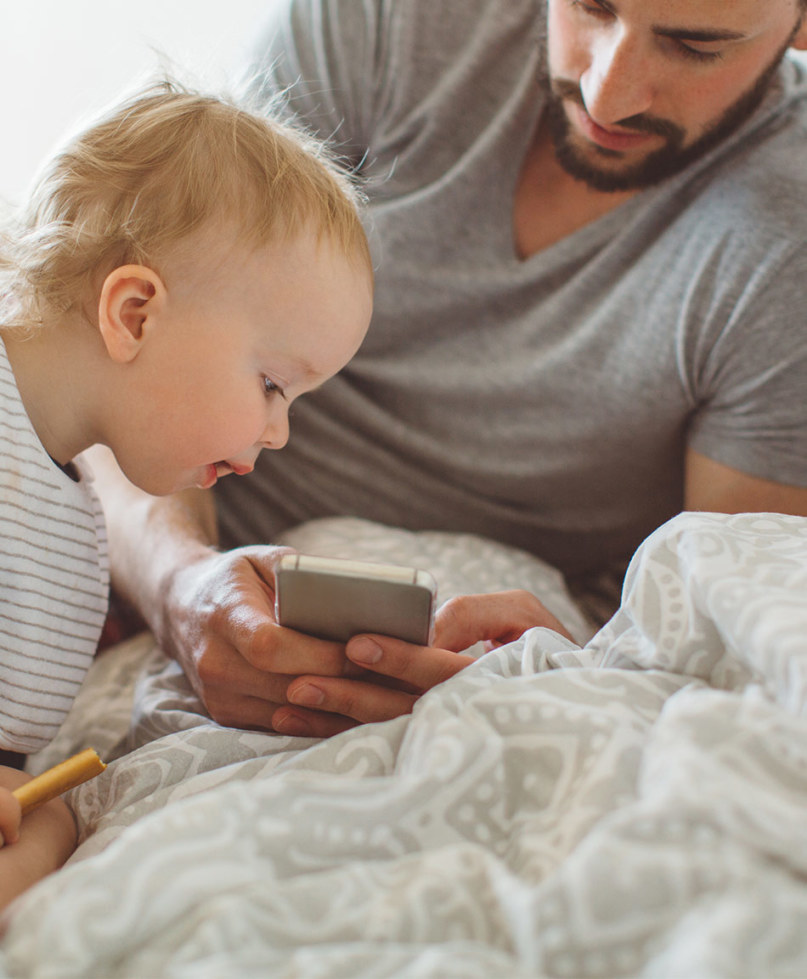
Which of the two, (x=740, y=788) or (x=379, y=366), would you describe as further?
(x=379, y=366)

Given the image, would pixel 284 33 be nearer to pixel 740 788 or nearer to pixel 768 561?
pixel 768 561

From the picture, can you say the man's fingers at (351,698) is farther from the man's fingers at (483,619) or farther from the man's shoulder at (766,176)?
the man's shoulder at (766,176)

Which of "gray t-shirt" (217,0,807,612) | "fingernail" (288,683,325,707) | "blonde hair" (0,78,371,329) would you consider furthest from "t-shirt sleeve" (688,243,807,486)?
"fingernail" (288,683,325,707)

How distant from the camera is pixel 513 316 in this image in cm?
125

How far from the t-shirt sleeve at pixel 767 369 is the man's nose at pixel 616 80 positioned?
247mm

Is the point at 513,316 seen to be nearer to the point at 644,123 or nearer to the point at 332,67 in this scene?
the point at 644,123

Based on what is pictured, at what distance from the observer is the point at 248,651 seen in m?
0.80

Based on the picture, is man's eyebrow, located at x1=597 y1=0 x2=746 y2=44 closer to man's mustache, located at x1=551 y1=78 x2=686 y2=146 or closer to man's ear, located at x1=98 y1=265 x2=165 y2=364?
man's mustache, located at x1=551 y1=78 x2=686 y2=146

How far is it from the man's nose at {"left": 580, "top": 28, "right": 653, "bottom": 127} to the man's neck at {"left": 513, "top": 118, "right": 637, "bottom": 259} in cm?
15

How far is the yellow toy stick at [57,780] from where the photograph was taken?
2.28 ft

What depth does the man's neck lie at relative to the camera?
4.04 feet

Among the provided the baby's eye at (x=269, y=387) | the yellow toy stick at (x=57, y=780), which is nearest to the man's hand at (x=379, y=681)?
the yellow toy stick at (x=57, y=780)

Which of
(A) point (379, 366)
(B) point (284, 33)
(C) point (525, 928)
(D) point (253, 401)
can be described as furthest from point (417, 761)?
(B) point (284, 33)

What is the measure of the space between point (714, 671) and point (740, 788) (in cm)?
18
